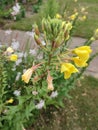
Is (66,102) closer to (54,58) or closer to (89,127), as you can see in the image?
(89,127)

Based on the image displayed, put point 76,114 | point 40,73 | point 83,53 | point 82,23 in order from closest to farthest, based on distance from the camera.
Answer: point 83,53 → point 40,73 → point 76,114 → point 82,23

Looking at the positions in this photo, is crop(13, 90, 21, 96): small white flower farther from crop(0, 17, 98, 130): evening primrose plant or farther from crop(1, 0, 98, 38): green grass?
crop(1, 0, 98, 38): green grass

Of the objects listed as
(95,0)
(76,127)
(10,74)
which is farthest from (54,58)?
(95,0)

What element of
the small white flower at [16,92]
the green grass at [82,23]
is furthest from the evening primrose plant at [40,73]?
the green grass at [82,23]

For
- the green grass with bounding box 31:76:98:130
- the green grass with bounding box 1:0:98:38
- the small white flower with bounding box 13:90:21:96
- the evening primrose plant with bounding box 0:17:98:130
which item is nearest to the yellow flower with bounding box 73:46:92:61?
the evening primrose plant with bounding box 0:17:98:130

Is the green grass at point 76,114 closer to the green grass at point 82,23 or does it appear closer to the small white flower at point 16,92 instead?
the small white flower at point 16,92

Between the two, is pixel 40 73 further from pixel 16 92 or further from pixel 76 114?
pixel 76 114

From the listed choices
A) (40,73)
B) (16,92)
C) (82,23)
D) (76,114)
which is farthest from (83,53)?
(82,23)
